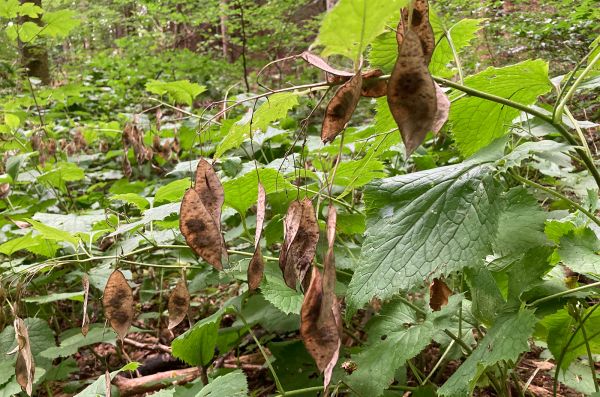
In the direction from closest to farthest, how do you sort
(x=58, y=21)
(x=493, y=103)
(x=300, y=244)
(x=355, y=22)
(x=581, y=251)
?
(x=355, y=22), (x=300, y=244), (x=581, y=251), (x=493, y=103), (x=58, y=21)

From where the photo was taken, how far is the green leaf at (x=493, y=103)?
3.01ft

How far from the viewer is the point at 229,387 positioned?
1.07 m

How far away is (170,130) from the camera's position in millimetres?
3232

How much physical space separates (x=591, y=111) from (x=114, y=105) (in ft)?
17.0

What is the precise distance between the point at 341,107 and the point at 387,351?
2.05 feet

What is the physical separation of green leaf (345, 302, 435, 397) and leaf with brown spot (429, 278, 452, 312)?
0.20ft

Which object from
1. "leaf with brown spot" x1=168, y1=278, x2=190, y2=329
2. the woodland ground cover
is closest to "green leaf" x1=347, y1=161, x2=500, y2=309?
the woodland ground cover

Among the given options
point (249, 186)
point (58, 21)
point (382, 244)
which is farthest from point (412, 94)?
point (58, 21)

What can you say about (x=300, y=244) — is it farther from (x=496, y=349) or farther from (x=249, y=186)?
(x=249, y=186)

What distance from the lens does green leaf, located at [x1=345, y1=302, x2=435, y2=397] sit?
96 cm

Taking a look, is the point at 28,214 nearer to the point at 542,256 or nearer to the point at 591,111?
the point at 542,256

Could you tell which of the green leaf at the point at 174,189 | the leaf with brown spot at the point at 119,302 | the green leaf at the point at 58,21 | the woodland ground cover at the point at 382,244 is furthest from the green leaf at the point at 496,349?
the green leaf at the point at 58,21

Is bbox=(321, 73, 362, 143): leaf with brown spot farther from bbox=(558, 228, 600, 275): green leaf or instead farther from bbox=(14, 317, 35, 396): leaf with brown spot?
bbox=(14, 317, 35, 396): leaf with brown spot

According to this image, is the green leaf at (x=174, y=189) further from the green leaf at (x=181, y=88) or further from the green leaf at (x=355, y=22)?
the green leaf at (x=181, y=88)
